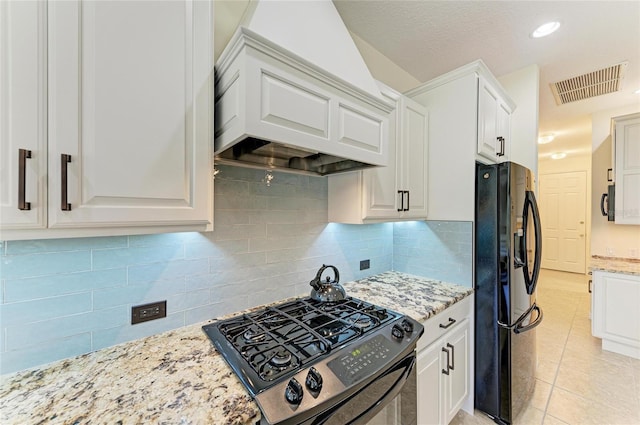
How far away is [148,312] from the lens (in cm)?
117

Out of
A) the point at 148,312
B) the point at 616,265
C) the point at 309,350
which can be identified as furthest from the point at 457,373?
the point at 616,265

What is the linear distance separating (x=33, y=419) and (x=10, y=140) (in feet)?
2.50

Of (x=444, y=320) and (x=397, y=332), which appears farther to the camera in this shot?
(x=444, y=320)

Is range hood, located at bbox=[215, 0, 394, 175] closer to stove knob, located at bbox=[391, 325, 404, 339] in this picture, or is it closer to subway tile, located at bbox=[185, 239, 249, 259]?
subway tile, located at bbox=[185, 239, 249, 259]

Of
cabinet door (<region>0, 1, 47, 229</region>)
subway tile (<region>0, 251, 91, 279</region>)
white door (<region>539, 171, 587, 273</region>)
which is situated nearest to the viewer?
cabinet door (<region>0, 1, 47, 229</region>)

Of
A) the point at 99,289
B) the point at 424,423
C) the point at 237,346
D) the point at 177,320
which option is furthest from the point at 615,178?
the point at 99,289

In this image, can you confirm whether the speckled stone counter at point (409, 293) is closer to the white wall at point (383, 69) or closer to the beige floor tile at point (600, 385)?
the beige floor tile at point (600, 385)

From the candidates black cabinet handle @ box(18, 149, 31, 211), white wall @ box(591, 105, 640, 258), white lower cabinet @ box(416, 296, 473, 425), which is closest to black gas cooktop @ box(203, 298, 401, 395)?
white lower cabinet @ box(416, 296, 473, 425)

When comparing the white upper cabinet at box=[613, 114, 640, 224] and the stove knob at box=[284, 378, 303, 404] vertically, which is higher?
the white upper cabinet at box=[613, 114, 640, 224]

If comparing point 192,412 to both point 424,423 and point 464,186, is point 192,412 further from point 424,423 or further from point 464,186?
point 464,186

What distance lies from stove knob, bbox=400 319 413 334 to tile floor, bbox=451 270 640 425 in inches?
47.8

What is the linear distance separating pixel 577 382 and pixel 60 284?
12.2 ft

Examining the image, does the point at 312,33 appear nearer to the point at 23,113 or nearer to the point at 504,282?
the point at 23,113

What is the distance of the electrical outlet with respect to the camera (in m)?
1.14
